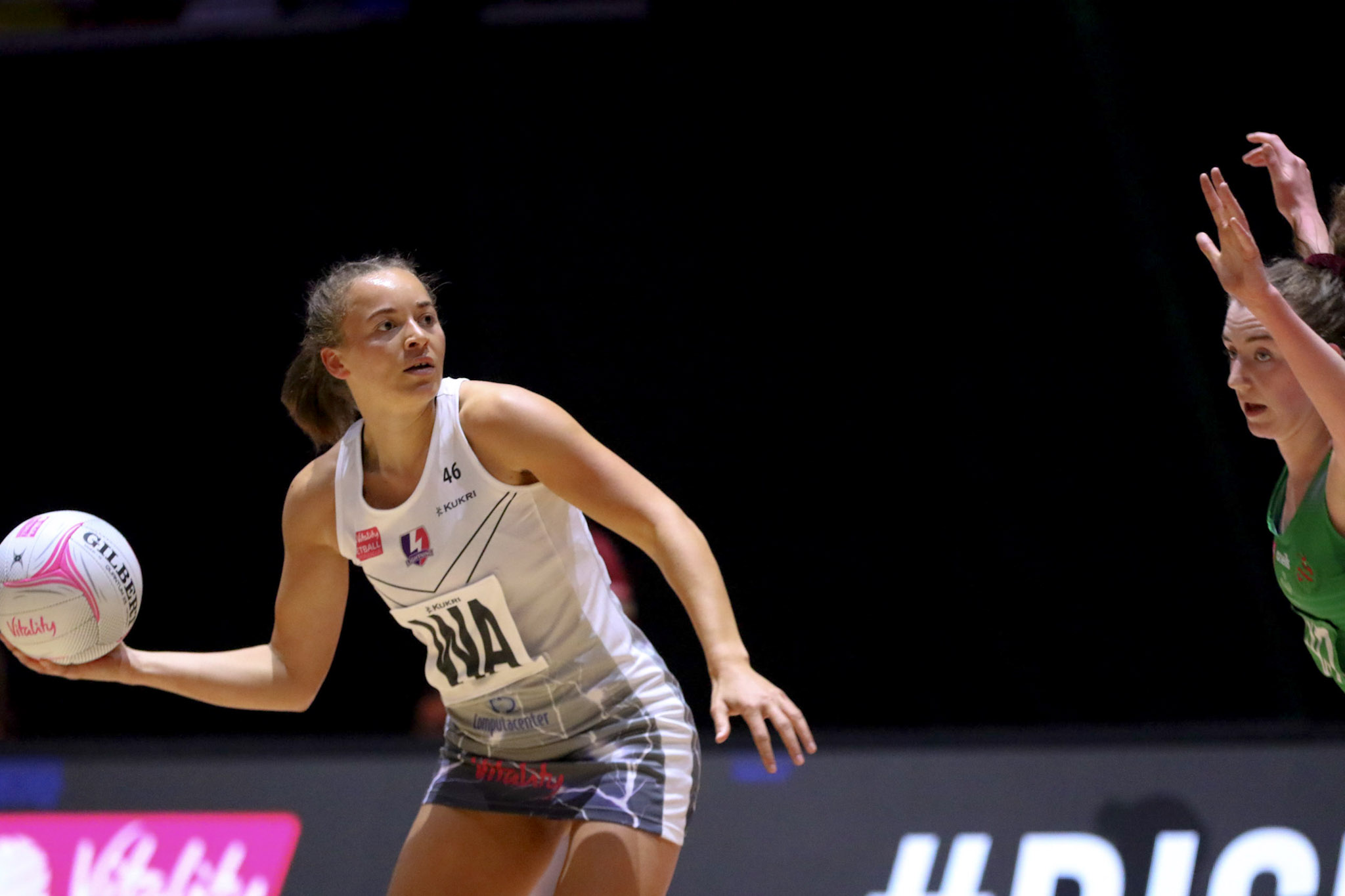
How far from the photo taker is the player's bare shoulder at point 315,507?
253 cm

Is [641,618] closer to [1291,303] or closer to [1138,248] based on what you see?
[1138,248]

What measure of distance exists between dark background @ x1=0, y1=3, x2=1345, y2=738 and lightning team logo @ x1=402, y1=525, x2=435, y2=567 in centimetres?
283

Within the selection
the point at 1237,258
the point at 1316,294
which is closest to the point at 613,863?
the point at 1237,258

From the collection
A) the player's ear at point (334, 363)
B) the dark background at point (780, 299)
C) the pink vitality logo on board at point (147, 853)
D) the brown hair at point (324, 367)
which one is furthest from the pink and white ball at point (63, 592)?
the dark background at point (780, 299)

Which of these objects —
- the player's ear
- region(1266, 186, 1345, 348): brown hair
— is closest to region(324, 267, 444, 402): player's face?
the player's ear

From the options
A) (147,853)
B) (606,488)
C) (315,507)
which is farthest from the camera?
(147,853)

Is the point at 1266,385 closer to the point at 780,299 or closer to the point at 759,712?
the point at 759,712

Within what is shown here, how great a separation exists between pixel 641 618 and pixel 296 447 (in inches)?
58.8

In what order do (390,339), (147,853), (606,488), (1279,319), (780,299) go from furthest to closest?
(780,299) → (147,853) → (390,339) → (606,488) → (1279,319)

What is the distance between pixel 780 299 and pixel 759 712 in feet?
10.7

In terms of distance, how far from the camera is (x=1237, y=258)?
6.35ft

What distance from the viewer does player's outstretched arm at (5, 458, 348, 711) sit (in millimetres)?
2561

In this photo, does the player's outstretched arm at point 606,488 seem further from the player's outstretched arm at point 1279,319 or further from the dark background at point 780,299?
the dark background at point 780,299

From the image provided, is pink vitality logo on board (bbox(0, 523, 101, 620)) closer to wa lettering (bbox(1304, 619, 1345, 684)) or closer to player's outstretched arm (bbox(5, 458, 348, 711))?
player's outstretched arm (bbox(5, 458, 348, 711))
